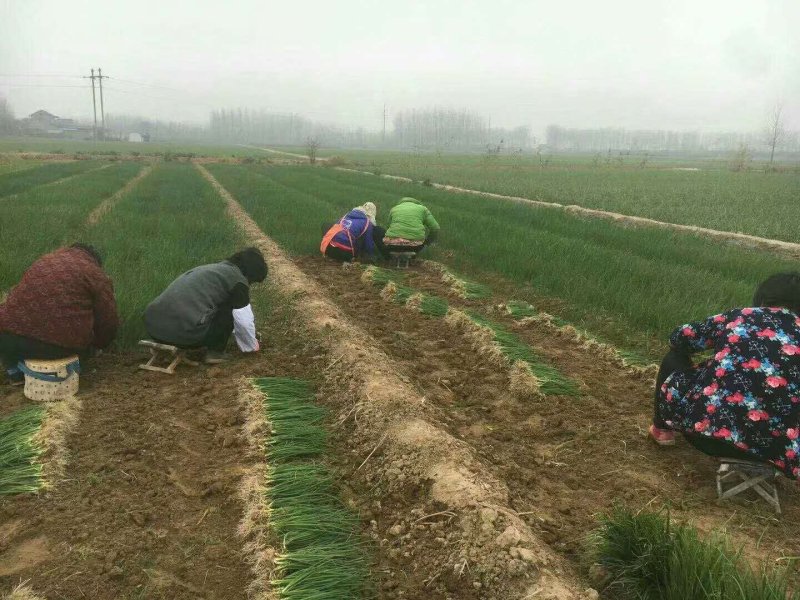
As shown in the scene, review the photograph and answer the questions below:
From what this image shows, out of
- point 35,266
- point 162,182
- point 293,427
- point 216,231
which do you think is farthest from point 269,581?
point 162,182

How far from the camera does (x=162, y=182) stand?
17.8 m

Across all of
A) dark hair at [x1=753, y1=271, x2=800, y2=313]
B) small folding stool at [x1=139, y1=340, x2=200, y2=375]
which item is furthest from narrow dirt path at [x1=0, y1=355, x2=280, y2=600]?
dark hair at [x1=753, y1=271, x2=800, y2=313]

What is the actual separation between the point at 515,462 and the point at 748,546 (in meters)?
1.08

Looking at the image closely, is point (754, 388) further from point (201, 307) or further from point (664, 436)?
point (201, 307)

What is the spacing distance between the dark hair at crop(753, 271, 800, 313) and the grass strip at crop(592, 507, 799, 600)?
1.14m

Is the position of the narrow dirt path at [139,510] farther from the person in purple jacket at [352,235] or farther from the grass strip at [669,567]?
the person in purple jacket at [352,235]

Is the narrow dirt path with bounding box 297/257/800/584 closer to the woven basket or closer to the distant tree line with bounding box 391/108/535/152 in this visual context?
the woven basket

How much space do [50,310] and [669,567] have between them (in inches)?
136

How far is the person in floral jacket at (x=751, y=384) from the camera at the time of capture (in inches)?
91.0

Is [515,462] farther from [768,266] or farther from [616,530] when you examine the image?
[768,266]

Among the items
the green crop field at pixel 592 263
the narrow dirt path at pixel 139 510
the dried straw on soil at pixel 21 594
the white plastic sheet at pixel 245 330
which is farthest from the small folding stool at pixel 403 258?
the dried straw on soil at pixel 21 594

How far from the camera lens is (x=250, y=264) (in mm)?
4082

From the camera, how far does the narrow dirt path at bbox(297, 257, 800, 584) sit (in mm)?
2410

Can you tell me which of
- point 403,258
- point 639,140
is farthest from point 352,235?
point 639,140
